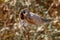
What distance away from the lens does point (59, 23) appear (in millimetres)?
2734

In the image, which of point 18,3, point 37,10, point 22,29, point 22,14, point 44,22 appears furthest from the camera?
point 37,10

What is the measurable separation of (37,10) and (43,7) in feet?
0.42

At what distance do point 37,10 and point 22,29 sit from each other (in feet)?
1.87

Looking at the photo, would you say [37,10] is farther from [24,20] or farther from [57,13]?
[24,20]

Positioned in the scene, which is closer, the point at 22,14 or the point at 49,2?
the point at 22,14

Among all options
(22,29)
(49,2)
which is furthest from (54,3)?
(22,29)

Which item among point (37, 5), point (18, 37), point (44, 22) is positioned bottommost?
point (18, 37)

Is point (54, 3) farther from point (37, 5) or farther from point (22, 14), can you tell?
point (22, 14)

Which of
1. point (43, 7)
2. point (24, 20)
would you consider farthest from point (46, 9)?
point (24, 20)

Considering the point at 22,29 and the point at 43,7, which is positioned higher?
the point at 43,7

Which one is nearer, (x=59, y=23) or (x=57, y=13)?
(x=59, y=23)

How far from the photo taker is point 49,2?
3.17 metres

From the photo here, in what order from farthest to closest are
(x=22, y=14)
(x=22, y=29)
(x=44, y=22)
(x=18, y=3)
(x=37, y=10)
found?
1. (x=37, y=10)
2. (x=18, y=3)
3. (x=22, y=29)
4. (x=44, y=22)
5. (x=22, y=14)

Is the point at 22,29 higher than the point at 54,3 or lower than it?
lower
